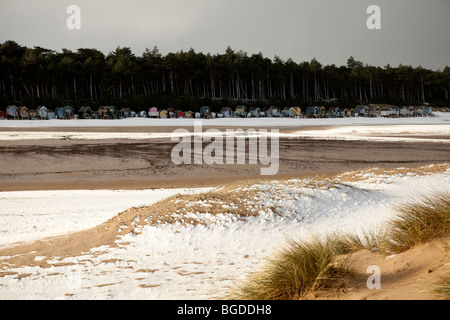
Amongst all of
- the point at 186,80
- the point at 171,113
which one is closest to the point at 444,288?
the point at 171,113

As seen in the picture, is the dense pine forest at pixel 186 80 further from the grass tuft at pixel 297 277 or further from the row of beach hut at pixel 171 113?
the grass tuft at pixel 297 277

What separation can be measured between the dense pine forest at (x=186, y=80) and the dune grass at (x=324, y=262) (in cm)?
7465

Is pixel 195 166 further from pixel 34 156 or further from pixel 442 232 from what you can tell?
pixel 442 232

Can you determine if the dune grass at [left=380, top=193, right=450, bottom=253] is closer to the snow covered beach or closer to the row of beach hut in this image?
the snow covered beach

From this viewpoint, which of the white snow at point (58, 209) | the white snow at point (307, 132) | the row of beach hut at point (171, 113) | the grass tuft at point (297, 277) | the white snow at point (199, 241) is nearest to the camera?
the grass tuft at point (297, 277)

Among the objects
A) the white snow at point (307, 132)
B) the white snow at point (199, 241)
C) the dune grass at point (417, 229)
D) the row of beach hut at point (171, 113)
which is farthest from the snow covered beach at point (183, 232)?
the row of beach hut at point (171, 113)

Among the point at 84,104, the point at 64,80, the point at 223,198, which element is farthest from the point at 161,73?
the point at 223,198

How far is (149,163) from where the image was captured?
63.7 feet

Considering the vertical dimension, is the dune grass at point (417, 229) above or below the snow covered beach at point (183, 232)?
above

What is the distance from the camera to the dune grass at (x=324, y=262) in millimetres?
3926

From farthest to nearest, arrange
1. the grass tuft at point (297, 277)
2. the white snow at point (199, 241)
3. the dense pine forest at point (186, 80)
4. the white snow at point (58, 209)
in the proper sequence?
the dense pine forest at point (186, 80)
the white snow at point (58, 209)
the white snow at point (199, 241)
the grass tuft at point (297, 277)

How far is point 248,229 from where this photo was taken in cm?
734

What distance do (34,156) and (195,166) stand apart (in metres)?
9.28

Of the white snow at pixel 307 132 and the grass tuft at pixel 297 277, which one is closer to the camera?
the grass tuft at pixel 297 277
